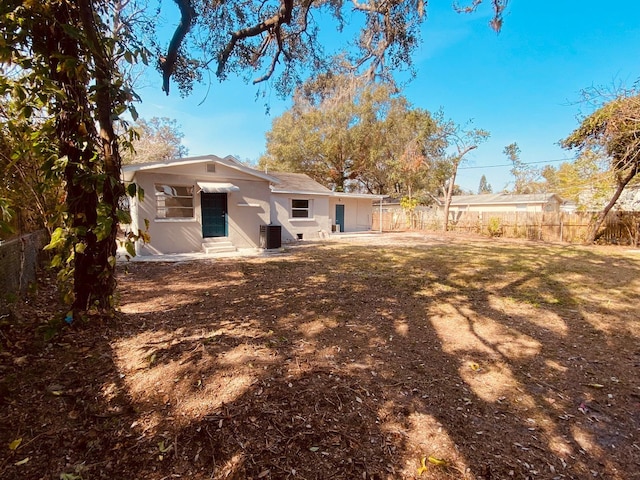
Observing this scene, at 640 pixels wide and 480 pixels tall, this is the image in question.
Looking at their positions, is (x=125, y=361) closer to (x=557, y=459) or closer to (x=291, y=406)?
(x=291, y=406)

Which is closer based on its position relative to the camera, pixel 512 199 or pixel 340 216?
pixel 340 216

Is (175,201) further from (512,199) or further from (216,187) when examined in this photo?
(512,199)

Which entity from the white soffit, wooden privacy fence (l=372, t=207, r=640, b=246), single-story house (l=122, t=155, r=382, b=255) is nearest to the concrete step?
single-story house (l=122, t=155, r=382, b=255)

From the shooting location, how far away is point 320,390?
99.0 inches

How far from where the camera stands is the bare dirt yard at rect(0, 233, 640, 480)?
1.84 meters

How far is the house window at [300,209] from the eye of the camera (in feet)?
53.1

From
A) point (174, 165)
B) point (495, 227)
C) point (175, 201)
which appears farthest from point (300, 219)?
point (495, 227)

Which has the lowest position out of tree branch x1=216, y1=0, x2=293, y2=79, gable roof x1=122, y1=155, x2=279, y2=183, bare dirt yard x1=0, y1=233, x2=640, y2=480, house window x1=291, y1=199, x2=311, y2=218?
bare dirt yard x1=0, y1=233, x2=640, y2=480

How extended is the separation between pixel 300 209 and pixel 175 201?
6.86 m

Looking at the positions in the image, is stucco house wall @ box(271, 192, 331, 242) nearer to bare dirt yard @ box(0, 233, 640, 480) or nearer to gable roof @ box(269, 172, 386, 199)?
gable roof @ box(269, 172, 386, 199)

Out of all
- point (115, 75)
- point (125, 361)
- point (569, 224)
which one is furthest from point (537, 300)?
point (569, 224)

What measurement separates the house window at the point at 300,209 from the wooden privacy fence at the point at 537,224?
1013 centimetres

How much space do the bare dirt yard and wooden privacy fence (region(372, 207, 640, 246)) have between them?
1248 centimetres

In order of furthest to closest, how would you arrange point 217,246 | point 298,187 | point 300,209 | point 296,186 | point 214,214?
1. point 296,186
2. point 298,187
3. point 300,209
4. point 214,214
5. point 217,246
